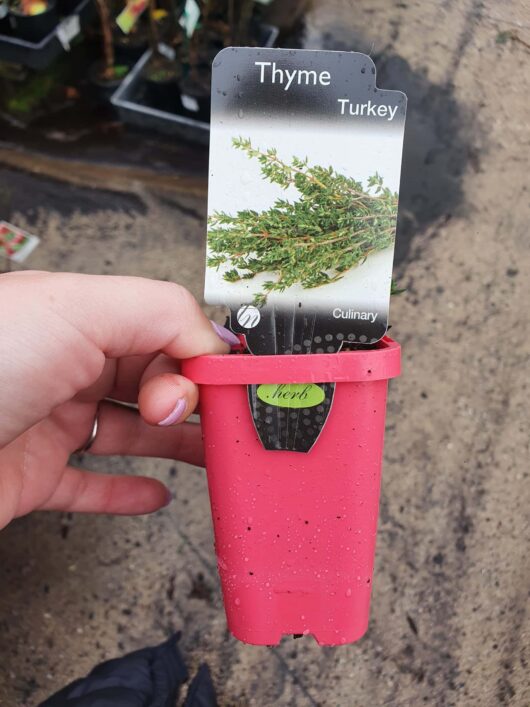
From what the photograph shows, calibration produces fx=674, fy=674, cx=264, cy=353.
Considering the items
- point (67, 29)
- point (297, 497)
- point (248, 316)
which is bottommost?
point (297, 497)

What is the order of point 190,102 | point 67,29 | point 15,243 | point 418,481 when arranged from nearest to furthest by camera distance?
point 418,481 < point 15,243 < point 190,102 < point 67,29

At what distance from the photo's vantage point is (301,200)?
2.64ft

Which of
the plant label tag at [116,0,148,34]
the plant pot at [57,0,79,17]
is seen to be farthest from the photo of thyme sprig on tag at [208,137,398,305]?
the plant pot at [57,0,79,17]

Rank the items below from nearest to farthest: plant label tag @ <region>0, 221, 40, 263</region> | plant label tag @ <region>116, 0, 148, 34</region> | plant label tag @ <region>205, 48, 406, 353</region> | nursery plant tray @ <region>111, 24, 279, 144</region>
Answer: plant label tag @ <region>205, 48, 406, 353</region>, plant label tag @ <region>116, 0, 148, 34</region>, plant label tag @ <region>0, 221, 40, 263</region>, nursery plant tray @ <region>111, 24, 279, 144</region>

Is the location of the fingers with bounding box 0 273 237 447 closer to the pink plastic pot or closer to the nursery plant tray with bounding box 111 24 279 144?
the pink plastic pot

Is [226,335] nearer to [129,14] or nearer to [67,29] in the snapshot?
[129,14]

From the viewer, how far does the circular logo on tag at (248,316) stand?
0.83 metres

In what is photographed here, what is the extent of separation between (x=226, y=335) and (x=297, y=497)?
23 centimetres

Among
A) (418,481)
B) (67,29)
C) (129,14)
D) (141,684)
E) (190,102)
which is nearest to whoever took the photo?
(141,684)

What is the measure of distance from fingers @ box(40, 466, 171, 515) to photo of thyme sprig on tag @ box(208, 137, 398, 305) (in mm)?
515

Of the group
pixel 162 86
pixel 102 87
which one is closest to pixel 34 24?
pixel 102 87

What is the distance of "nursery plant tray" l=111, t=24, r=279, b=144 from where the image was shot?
1.72m

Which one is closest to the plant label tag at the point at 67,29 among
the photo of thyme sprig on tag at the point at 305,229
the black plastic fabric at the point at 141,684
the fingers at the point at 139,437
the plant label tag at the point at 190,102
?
the plant label tag at the point at 190,102

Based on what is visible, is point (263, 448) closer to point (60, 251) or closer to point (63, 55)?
point (60, 251)
